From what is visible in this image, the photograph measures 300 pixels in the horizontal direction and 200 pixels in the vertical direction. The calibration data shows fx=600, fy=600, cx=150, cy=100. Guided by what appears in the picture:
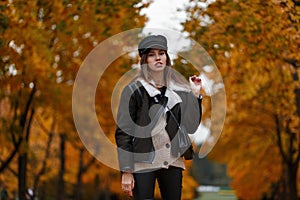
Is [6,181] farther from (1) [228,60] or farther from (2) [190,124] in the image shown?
(2) [190,124]

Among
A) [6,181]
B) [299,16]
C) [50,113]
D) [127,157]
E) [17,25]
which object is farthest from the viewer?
[6,181]

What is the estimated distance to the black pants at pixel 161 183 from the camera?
461 centimetres

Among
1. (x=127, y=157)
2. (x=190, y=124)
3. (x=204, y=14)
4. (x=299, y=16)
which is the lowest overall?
(x=127, y=157)

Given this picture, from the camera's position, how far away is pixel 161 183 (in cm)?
474

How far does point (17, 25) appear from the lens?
11703mm

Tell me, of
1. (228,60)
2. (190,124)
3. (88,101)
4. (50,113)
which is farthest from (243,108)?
(190,124)

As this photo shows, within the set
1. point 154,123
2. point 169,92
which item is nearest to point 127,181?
point 154,123

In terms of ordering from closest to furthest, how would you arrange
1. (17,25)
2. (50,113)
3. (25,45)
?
(17,25), (25,45), (50,113)

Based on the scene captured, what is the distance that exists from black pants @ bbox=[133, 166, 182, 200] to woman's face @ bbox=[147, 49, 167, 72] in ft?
2.61

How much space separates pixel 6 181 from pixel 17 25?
2344 cm

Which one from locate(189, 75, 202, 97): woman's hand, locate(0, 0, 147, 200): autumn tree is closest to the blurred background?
locate(0, 0, 147, 200): autumn tree

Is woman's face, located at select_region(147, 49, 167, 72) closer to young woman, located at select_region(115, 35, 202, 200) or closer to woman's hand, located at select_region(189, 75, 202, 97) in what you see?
young woman, located at select_region(115, 35, 202, 200)

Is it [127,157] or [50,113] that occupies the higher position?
[50,113]

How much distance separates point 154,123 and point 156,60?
508mm
